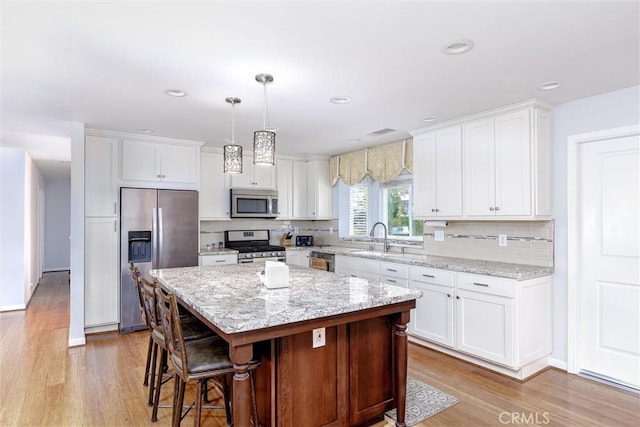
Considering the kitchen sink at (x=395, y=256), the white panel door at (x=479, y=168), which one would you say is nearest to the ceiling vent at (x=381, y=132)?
the white panel door at (x=479, y=168)

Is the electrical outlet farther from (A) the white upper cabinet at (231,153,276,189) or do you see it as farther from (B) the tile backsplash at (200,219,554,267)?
(A) the white upper cabinet at (231,153,276,189)

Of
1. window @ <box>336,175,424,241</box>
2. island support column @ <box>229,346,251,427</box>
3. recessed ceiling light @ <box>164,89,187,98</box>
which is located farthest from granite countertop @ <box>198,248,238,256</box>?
island support column @ <box>229,346,251,427</box>

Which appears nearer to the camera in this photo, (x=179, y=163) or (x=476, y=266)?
(x=476, y=266)

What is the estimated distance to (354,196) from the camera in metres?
5.86

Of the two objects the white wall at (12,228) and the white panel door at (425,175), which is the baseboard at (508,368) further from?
the white wall at (12,228)

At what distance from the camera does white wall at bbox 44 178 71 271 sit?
30.2 feet

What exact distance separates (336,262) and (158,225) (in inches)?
90.6

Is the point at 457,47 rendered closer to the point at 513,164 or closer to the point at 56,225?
the point at 513,164

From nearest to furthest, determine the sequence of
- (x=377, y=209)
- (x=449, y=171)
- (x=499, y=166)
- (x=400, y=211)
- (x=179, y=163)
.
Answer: (x=499, y=166), (x=449, y=171), (x=179, y=163), (x=400, y=211), (x=377, y=209)

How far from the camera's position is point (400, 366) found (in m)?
2.33

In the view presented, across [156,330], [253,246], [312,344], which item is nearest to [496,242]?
[312,344]

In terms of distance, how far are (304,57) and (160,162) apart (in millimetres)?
3026

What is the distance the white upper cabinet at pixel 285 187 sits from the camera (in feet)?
19.2

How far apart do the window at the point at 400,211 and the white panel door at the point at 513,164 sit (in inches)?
58.3
